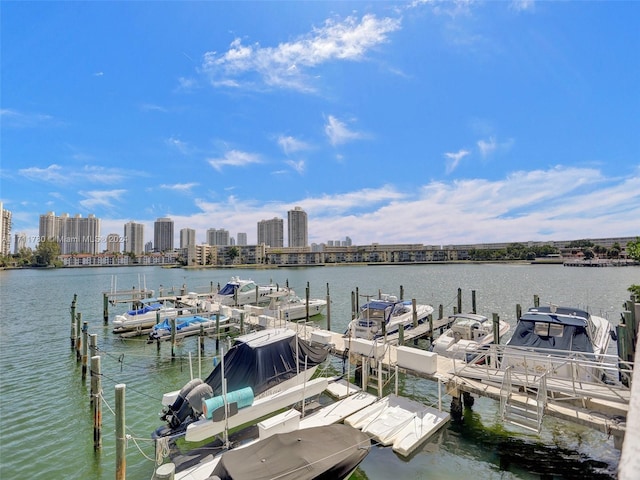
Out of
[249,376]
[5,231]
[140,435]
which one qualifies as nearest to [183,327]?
[140,435]

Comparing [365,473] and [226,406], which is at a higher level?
[226,406]

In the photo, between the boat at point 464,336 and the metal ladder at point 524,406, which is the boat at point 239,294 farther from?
the metal ladder at point 524,406

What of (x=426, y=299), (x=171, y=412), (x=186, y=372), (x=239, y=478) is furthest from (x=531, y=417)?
(x=426, y=299)

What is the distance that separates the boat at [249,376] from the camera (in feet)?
30.2

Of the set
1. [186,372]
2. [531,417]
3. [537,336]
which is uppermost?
[537,336]

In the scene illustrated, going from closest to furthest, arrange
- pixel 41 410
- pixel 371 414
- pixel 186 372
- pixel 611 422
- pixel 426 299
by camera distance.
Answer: pixel 611 422
pixel 371 414
pixel 41 410
pixel 186 372
pixel 426 299

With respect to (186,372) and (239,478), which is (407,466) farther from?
(186,372)

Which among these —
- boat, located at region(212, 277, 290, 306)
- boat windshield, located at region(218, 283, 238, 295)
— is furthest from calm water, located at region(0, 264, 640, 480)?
boat windshield, located at region(218, 283, 238, 295)

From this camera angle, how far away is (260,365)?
10766mm

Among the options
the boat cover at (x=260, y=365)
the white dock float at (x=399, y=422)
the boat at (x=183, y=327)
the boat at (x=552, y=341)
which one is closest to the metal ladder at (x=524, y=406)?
the boat at (x=552, y=341)

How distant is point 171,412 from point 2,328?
1004 inches

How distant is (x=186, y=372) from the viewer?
55.6 ft

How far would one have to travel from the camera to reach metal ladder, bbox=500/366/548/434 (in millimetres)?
8719

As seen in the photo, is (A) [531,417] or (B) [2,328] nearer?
(A) [531,417]
